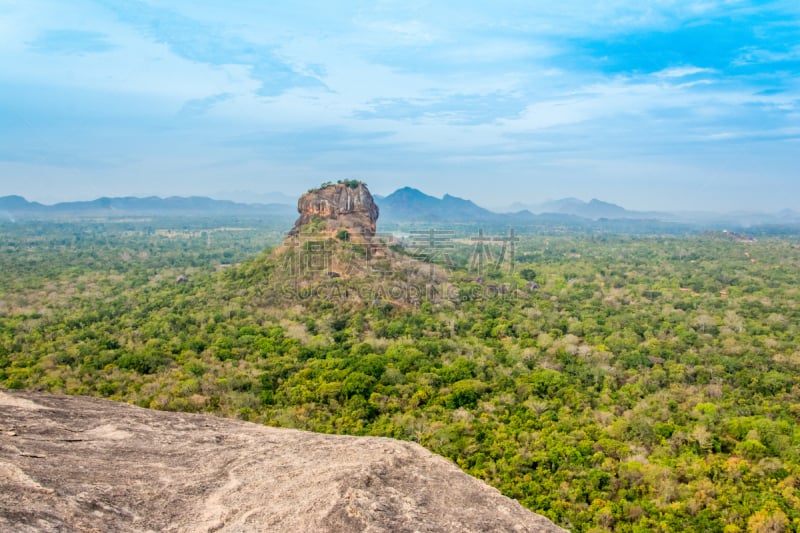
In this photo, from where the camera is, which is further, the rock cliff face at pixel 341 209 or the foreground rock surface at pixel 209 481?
the rock cliff face at pixel 341 209

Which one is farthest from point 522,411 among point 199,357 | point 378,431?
point 199,357

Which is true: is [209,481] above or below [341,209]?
below

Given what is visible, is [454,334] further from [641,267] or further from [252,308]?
[641,267]

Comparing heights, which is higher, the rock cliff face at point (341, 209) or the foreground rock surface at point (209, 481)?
the rock cliff face at point (341, 209)

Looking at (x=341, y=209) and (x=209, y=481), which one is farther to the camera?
(x=341, y=209)
